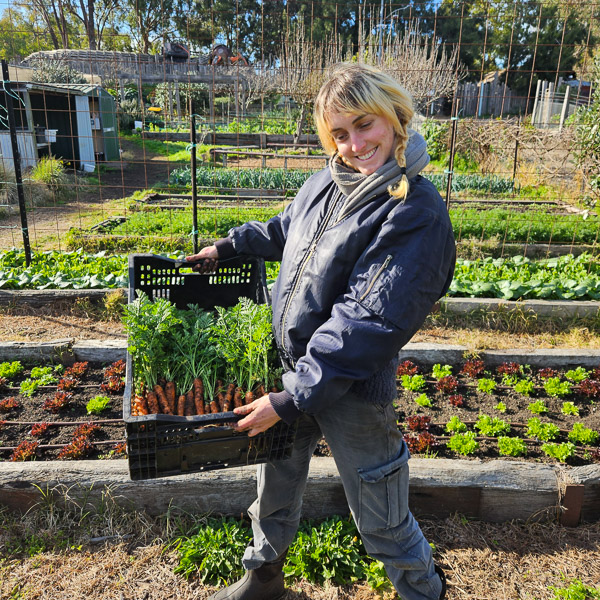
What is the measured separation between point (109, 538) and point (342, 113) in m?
2.24

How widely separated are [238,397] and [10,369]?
8.12 feet

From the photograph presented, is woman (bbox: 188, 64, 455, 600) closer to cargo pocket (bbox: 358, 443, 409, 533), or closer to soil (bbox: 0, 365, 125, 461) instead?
cargo pocket (bbox: 358, 443, 409, 533)

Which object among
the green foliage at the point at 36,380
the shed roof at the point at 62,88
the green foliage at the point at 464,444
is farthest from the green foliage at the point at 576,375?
the shed roof at the point at 62,88

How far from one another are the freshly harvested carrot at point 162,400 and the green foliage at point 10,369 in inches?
86.5

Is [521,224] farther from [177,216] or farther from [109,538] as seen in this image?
[109,538]

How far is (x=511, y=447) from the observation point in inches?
120

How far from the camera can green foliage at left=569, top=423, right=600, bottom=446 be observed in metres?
3.15

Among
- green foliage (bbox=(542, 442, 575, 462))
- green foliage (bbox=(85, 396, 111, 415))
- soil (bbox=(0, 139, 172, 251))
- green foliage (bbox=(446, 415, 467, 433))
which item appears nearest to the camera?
green foliage (bbox=(542, 442, 575, 462))

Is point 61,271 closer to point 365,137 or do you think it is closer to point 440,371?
point 440,371

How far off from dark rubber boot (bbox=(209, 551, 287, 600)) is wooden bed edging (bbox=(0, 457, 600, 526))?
18.8 inches

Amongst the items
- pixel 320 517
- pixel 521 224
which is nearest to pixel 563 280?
pixel 521 224

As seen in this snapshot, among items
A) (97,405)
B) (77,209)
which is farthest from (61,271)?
(77,209)

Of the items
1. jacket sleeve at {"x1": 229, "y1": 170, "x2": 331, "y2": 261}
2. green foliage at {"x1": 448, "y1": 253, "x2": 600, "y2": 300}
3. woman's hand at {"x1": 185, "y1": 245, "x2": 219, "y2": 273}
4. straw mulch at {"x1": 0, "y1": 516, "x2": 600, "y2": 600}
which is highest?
jacket sleeve at {"x1": 229, "y1": 170, "x2": 331, "y2": 261}

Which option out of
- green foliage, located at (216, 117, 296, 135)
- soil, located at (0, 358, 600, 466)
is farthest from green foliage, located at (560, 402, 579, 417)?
green foliage, located at (216, 117, 296, 135)
